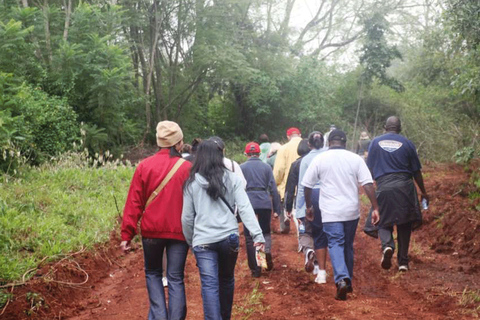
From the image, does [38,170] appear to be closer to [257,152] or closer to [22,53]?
[22,53]

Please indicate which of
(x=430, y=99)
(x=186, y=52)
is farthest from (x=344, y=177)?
(x=186, y=52)

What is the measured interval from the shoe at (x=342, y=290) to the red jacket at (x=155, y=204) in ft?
7.11

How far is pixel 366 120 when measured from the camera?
101 ft

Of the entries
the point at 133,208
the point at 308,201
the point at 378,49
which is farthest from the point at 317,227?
the point at 378,49

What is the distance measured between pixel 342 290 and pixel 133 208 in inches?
103

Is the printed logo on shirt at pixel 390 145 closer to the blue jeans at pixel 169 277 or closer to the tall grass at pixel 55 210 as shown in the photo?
the blue jeans at pixel 169 277

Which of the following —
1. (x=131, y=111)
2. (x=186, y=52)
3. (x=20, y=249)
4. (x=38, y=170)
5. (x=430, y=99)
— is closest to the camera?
(x=20, y=249)

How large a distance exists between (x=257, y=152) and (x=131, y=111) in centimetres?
1830

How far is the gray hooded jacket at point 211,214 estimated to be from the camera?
5062mm

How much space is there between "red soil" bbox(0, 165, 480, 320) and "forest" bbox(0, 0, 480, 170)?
9.75 ft

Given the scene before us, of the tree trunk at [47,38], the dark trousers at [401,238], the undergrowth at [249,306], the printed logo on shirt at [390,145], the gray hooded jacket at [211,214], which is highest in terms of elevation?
the tree trunk at [47,38]

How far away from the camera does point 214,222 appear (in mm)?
5070

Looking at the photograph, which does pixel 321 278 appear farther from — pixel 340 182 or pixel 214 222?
pixel 214 222

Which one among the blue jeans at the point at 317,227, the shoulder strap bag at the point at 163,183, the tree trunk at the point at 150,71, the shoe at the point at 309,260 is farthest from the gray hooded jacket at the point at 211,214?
the tree trunk at the point at 150,71
